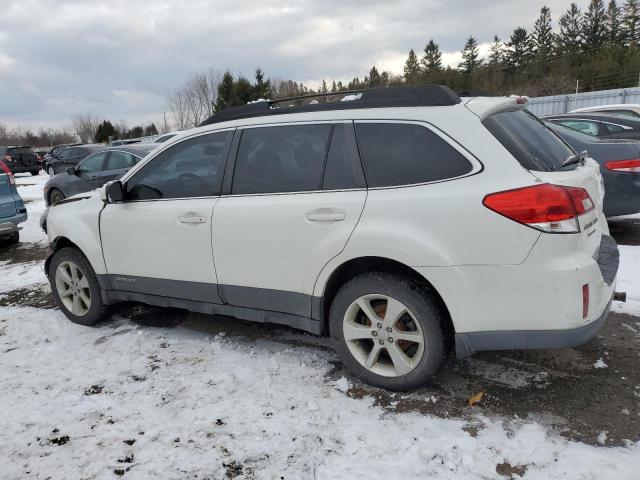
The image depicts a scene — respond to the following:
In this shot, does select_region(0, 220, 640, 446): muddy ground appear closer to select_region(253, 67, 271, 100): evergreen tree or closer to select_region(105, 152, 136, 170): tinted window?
select_region(105, 152, 136, 170): tinted window

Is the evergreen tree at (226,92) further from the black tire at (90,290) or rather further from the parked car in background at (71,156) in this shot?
the black tire at (90,290)

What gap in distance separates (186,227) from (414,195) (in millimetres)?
1788

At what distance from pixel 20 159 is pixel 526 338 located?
33216 mm

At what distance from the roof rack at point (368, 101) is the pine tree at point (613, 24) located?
231 ft

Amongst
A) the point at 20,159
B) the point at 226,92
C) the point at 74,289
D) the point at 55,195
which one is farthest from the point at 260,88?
the point at 74,289

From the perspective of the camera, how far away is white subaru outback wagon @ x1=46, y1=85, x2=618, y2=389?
2650mm

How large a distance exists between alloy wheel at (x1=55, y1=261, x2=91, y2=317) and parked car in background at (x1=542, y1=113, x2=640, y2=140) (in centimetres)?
703

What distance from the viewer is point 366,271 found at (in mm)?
3154

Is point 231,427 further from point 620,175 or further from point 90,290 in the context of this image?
point 620,175

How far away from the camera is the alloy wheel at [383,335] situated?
3.03 meters

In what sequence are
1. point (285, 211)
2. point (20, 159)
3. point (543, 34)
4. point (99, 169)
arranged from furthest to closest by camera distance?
point (543, 34), point (20, 159), point (99, 169), point (285, 211)

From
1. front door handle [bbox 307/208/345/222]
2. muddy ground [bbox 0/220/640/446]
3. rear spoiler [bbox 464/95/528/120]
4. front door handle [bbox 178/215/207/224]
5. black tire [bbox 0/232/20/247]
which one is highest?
rear spoiler [bbox 464/95/528/120]

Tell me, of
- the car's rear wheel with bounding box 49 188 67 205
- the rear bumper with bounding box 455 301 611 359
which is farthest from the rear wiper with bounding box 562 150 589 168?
the car's rear wheel with bounding box 49 188 67 205

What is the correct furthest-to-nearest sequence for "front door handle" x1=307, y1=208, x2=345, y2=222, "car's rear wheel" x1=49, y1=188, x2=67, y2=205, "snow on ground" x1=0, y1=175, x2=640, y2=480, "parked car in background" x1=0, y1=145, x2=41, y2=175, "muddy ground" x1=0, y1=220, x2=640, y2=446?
"parked car in background" x1=0, y1=145, x2=41, y2=175, "car's rear wheel" x1=49, y1=188, x2=67, y2=205, "front door handle" x1=307, y1=208, x2=345, y2=222, "muddy ground" x1=0, y1=220, x2=640, y2=446, "snow on ground" x1=0, y1=175, x2=640, y2=480
